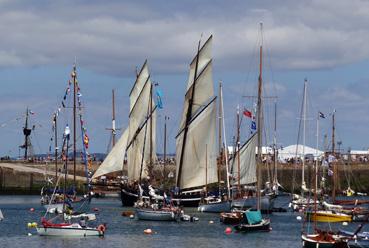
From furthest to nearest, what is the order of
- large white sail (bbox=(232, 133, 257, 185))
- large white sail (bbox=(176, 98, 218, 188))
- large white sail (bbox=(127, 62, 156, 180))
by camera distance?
large white sail (bbox=(127, 62, 156, 180)), large white sail (bbox=(232, 133, 257, 185)), large white sail (bbox=(176, 98, 218, 188))

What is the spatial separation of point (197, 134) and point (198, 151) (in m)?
1.70

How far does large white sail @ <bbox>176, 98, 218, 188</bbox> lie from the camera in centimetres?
12500

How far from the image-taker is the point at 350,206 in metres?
122

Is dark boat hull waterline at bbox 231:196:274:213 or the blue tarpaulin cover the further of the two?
dark boat hull waterline at bbox 231:196:274:213

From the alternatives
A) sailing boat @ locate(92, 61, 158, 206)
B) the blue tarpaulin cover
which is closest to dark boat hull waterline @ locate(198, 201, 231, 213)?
sailing boat @ locate(92, 61, 158, 206)

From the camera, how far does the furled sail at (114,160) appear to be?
146 meters

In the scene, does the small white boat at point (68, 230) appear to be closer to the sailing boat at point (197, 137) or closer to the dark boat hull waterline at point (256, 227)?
the dark boat hull waterline at point (256, 227)

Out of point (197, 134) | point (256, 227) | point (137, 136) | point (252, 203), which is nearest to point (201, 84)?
point (197, 134)

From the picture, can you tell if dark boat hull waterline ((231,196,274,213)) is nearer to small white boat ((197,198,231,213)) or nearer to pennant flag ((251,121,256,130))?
small white boat ((197,198,231,213))

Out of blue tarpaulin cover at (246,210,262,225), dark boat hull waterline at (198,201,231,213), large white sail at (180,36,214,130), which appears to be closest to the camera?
blue tarpaulin cover at (246,210,262,225)

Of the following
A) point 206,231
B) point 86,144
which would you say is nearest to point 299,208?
point 86,144

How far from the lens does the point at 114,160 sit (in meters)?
146

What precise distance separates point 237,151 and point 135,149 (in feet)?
65.1

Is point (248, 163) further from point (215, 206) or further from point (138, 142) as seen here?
point (138, 142)
